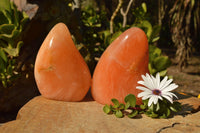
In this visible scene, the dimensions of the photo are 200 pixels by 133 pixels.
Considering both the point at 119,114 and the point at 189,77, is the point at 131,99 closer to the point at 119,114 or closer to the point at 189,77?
the point at 119,114

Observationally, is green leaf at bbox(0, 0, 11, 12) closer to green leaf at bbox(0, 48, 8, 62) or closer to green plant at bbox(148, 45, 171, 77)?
green leaf at bbox(0, 48, 8, 62)

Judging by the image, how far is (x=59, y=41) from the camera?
49.2 inches

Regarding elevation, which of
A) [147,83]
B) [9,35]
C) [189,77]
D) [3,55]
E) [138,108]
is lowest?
[189,77]

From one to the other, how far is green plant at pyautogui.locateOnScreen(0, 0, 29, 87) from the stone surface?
53 cm

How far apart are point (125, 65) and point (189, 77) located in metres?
2.60

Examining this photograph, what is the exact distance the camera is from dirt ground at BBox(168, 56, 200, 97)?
2955 millimetres

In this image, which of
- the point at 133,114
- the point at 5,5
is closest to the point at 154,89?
the point at 133,114

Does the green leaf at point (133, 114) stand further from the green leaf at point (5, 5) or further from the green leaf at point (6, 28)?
the green leaf at point (5, 5)

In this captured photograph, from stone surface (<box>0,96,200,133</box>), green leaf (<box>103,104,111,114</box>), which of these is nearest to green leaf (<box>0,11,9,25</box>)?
stone surface (<box>0,96,200,133</box>)

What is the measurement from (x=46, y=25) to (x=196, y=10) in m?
2.59

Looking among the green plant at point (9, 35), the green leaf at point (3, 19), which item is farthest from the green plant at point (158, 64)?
the green leaf at point (3, 19)

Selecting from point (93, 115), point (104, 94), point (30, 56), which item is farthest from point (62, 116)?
point (30, 56)

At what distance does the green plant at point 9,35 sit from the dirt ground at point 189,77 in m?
A: 1.99

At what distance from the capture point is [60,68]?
1254mm
